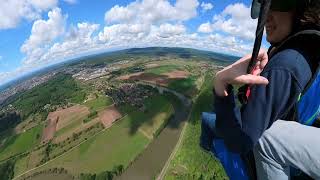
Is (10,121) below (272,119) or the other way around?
below

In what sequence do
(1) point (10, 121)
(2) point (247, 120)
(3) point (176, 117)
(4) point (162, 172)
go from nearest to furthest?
(2) point (247, 120)
(4) point (162, 172)
(3) point (176, 117)
(1) point (10, 121)

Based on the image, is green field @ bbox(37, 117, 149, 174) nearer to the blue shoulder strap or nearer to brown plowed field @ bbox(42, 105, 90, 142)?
brown plowed field @ bbox(42, 105, 90, 142)

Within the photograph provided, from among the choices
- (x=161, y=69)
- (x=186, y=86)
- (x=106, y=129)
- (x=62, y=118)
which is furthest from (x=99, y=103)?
(x=161, y=69)

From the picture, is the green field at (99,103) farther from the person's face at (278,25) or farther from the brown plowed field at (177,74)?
the person's face at (278,25)

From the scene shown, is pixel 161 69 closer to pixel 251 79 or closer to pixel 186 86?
pixel 186 86

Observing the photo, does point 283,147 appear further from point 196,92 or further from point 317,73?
point 196,92

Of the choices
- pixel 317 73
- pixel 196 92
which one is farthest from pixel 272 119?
pixel 196 92

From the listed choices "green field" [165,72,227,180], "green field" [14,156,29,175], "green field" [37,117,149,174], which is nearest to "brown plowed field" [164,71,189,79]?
"green field" [37,117,149,174]
